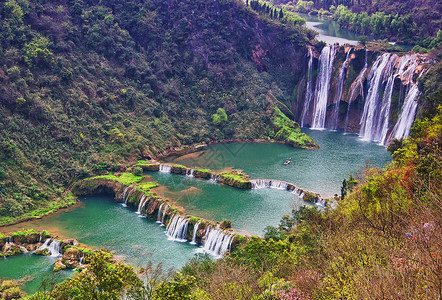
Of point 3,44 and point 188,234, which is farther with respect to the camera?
point 3,44

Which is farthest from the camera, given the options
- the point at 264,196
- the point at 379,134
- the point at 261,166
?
the point at 379,134

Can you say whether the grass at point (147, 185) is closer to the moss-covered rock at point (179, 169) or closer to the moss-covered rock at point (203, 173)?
the moss-covered rock at point (179, 169)

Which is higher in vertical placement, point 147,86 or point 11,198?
point 147,86

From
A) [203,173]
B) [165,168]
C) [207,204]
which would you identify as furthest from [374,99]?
[207,204]

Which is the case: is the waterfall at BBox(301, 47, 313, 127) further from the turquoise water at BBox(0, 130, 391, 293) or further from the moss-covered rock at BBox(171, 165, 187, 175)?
the moss-covered rock at BBox(171, 165, 187, 175)

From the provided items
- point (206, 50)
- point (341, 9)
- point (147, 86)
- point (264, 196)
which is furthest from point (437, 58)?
point (341, 9)

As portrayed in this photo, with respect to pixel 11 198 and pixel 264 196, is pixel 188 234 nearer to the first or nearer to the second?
pixel 264 196

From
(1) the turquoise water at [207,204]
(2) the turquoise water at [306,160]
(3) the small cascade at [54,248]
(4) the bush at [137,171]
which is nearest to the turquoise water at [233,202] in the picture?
(1) the turquoise water at [207,204]
